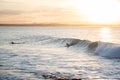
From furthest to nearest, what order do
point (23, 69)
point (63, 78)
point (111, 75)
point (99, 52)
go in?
point (99, 52)
point (23, 69)
point (111, 75)
point (63, 78)

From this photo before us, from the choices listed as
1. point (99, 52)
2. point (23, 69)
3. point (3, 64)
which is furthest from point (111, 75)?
point (99, 52)

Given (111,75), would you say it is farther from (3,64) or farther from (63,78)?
(3,64)

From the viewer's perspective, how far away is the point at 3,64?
73.4ft

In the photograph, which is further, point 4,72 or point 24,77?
point 4,72

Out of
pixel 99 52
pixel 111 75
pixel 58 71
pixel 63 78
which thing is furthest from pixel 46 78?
pixel 99 52

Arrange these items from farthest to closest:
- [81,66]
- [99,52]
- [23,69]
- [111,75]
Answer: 1. [99,52]
2. [81,66]
3. [23,69]
4. [111,75]

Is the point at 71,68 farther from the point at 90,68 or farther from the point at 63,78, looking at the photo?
the point at 63,78

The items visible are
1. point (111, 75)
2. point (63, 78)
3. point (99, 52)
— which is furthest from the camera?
point (99, 52)

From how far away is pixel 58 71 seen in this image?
19.3 meters

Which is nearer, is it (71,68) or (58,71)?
(58,71)

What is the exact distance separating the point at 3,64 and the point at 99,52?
15.0m

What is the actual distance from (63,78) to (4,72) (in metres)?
4.37

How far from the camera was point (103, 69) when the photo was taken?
20594mm

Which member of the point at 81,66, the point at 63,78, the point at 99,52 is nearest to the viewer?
the point at 63,78
